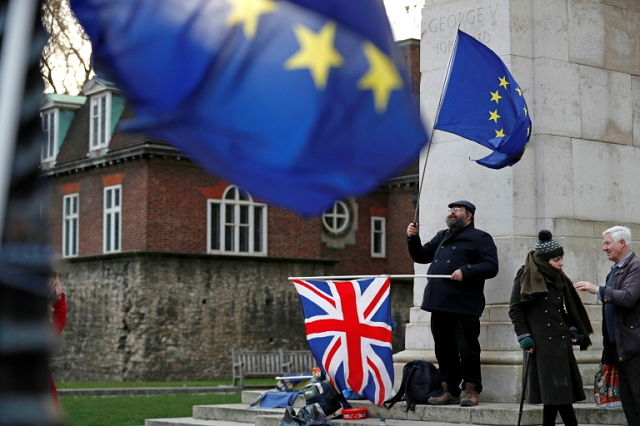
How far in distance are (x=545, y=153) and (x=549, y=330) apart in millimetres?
2617

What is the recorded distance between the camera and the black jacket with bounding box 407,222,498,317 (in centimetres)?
1035

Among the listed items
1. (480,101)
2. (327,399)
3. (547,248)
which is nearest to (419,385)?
(327,399)

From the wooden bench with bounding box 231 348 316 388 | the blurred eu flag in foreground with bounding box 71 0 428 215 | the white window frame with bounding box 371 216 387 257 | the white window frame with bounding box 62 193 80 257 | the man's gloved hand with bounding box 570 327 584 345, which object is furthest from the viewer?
the white window frame with bounding box 371 216 387 257

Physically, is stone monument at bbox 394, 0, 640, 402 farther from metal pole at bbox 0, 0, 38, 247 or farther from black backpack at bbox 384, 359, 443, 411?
metal pole at bbox 0, 0, 38, 247

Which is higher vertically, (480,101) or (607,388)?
(480,101)

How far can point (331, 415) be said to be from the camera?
10750 mm

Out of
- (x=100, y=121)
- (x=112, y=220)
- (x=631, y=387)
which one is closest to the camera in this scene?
(x=631, y=387)

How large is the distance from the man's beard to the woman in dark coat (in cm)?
120

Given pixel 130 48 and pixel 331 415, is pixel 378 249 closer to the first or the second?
pixel 331 415

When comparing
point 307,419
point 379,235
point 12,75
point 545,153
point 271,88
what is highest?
point 379,235

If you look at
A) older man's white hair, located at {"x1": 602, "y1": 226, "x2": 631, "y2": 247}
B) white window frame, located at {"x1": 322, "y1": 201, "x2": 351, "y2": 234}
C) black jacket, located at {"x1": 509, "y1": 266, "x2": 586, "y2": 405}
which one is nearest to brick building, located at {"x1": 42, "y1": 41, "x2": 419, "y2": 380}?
white window frame, located at {"x1": 322, "y1": 201, "x2": 351, "y2": 234}

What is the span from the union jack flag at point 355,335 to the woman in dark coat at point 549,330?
1.36 m

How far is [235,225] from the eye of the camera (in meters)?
38.9

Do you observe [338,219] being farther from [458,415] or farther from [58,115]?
[458,415]
